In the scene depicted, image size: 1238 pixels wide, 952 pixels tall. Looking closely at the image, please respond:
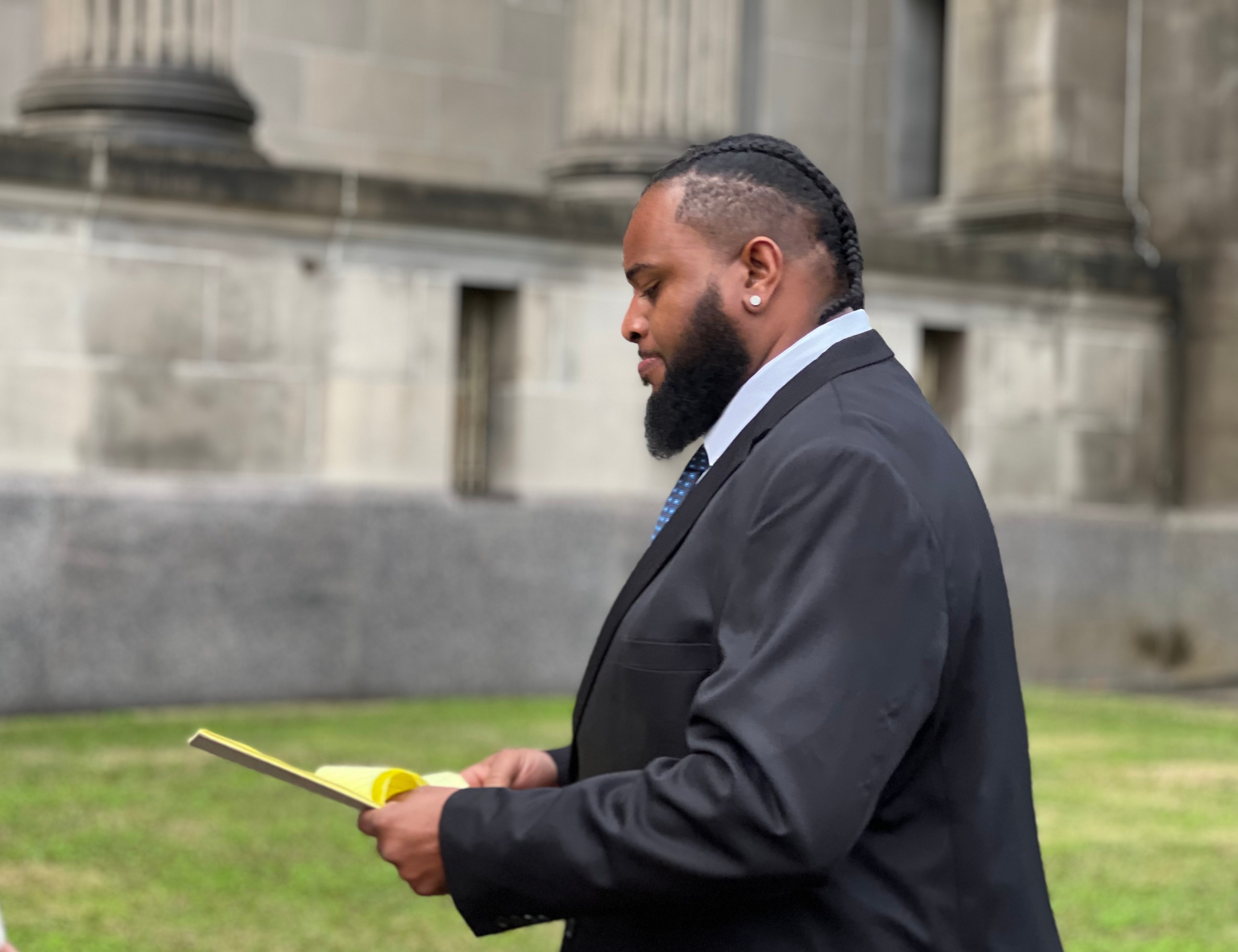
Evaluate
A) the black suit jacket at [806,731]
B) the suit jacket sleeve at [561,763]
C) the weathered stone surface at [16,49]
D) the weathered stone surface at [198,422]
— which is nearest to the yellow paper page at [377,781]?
the black suit jacket at [806,731]

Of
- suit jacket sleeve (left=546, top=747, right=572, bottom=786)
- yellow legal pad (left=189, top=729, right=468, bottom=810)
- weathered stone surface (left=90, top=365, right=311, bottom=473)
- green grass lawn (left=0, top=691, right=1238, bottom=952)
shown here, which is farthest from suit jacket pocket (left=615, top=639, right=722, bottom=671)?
weathered stone surface (left=90, top=365, right=311, bottom=473)

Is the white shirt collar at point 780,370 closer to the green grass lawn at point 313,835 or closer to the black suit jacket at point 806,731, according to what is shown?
Answer: the black suit jacket at point 806,731

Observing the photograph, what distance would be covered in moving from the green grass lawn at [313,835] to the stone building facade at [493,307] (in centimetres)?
87

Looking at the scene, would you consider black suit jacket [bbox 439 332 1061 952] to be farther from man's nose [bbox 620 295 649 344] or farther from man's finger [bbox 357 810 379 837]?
man's nose [bbox 620 295 649 344]

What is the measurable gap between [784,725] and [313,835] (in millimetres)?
5527

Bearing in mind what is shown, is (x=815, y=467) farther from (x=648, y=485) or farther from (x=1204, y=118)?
(x=1204, y=118)

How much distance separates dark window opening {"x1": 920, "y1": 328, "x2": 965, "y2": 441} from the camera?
14195mm

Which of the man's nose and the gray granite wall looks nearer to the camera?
the man's nose

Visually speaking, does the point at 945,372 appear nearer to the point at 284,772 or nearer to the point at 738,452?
the point at 738,452

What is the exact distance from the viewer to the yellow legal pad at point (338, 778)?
230cm

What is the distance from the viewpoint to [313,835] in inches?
284

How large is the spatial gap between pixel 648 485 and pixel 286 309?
2.88m

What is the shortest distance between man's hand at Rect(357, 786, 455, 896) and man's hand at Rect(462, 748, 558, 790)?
436 mm

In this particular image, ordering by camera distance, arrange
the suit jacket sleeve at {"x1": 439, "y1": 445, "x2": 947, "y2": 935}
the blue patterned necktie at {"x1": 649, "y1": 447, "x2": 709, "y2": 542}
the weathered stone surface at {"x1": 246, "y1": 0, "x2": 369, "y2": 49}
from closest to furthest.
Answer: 1. the suit jacket sleeve at {"x1": 439, "y1": 445, "x2": 947, "y2": 935}
2. the blue patterned necktie at {"x1": 649, "y1": 447, "x2": 709, "y2": 542}
3. the weathered stone surface at {"x1": 246, "y1": 0, "x2": 369, "y2": 49}
